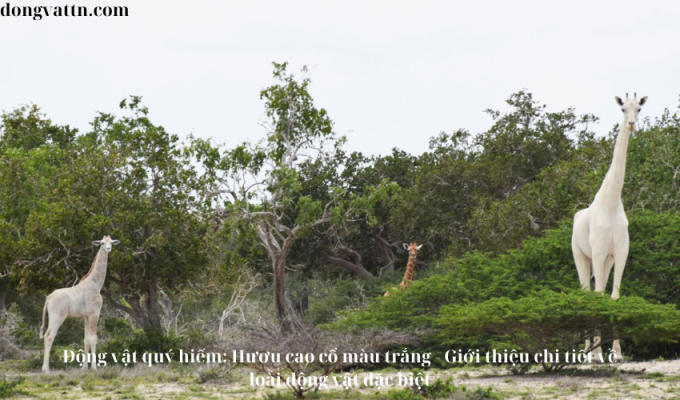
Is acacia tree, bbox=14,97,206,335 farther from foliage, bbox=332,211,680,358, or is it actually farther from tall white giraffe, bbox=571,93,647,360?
tall white giraffe, bbox=571,93,647,360

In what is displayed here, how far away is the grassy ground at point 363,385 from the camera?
1273 cm

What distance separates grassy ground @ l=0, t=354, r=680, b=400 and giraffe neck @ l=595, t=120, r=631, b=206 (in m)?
2.72

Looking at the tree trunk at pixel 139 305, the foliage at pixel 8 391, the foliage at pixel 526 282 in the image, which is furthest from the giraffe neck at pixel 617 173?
the tree trunk at pixel 139 305

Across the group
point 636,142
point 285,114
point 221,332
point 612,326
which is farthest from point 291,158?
point 612,326

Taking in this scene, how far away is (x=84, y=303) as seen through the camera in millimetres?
18953

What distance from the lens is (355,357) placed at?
519 inches

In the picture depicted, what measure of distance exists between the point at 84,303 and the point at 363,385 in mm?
6765

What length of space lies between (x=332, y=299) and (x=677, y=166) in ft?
45.9

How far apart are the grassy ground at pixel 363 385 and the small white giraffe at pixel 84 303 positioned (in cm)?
71

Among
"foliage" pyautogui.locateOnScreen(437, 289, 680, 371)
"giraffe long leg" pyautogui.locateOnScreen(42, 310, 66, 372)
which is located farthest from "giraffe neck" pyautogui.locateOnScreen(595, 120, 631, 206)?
"giraffe long leg" pyautogui.locateOnScreen(42, 310, 66, 372)

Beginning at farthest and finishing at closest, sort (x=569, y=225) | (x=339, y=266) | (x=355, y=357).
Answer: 1. (x=339, y=266)
2. (x=569, y=225)
3. (x=355, y=357)

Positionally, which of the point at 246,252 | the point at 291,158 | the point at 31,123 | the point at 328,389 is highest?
the point at 31,123

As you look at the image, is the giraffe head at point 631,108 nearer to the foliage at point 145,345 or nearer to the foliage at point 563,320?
the foliage at point 563,320

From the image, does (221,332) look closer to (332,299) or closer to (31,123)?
(332,299)
